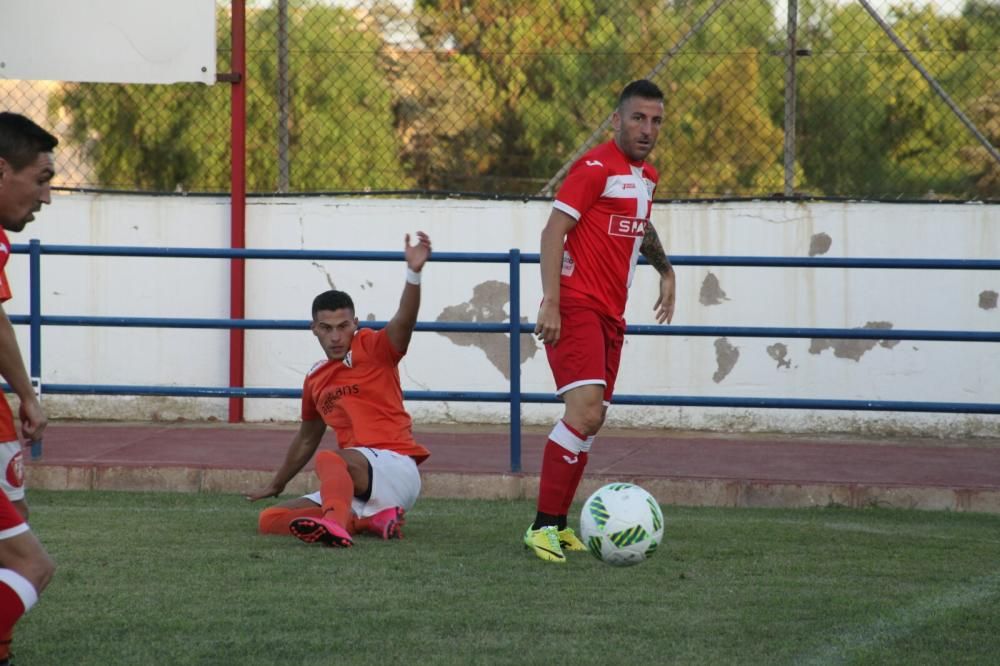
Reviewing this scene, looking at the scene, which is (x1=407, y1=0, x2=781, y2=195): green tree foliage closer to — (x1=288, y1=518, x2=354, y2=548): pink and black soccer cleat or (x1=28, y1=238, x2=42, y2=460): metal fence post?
(x1=28, y1=238, x2=42, y2=460): metal fence post

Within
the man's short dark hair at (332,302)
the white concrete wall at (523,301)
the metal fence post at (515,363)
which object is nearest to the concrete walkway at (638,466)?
the metal fence post at (515,363)

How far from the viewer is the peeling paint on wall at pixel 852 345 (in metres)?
10.2

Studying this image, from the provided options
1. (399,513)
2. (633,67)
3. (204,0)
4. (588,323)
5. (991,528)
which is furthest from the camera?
(633,67)

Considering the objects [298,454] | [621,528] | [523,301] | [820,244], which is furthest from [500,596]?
[820,244]

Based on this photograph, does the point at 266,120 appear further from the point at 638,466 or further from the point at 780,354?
the point at 638,466

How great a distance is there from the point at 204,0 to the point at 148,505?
4021 millimetres

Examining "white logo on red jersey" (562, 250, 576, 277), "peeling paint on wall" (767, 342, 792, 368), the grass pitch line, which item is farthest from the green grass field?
"peeling paint on wall" (767, 342, 792, 368)

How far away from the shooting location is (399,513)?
663 centimetres

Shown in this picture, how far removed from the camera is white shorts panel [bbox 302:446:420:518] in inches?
260

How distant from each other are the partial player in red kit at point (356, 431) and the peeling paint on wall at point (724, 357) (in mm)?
3948

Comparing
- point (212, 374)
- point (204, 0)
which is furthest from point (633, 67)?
point (212, 374)

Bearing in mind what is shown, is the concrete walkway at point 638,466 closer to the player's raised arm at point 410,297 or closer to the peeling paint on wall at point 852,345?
the peeling paint on wall at point 852,345

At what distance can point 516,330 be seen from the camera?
26.9 ft

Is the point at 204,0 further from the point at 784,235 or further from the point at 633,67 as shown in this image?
the point at 784,235
